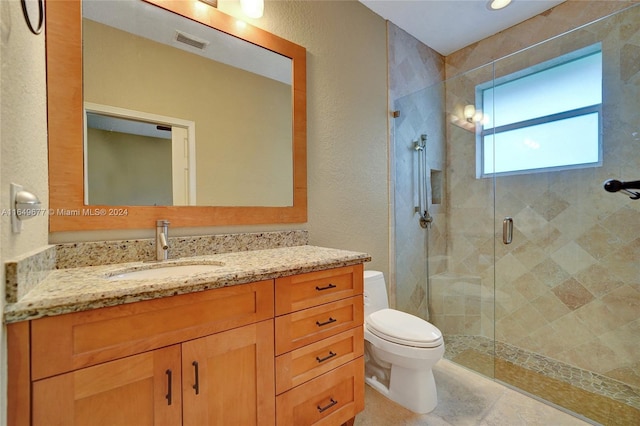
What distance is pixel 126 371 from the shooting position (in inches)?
31.0

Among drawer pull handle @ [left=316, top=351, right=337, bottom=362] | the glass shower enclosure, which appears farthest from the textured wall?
the glass shower enclosure

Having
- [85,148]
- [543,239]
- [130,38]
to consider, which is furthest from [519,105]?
[85,148]

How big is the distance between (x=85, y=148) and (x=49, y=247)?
405 millimetres

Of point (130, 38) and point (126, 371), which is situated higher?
point (130, 38)

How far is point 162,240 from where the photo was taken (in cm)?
121

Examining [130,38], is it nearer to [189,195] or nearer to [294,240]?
[189,195]

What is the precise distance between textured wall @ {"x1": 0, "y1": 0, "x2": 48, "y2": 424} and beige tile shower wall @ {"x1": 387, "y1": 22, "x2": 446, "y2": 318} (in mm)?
1990

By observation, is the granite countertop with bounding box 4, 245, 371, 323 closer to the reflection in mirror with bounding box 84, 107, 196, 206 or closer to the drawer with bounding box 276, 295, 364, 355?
the drawer with bounding box 276, 295, 364, 355

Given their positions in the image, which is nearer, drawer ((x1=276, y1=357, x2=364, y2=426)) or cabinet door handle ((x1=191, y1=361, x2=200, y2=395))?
cabinet door handle ((x1=191, y1=361, x2=200, y2=395))

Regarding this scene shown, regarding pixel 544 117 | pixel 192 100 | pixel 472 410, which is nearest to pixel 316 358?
pixel 472 410

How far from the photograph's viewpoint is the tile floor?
149 cm

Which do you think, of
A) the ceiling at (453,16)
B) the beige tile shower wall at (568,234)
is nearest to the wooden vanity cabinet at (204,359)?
the beige tile shower wall at (568,234)

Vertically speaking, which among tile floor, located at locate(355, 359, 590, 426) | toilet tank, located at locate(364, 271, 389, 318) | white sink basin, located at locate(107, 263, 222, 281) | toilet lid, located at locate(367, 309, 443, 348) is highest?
white sink basin, located at locate(107, 263, 222, 281)

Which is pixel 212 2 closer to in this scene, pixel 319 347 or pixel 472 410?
pixel 319 347
